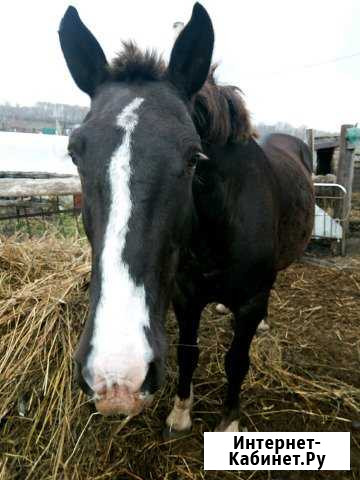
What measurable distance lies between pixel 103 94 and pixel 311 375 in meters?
2.81

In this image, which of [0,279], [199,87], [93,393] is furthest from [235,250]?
[0,279]

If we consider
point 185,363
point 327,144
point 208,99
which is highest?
point 208,99

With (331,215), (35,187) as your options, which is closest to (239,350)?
(35,187)

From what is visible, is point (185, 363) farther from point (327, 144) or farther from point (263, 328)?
point (327, 144)

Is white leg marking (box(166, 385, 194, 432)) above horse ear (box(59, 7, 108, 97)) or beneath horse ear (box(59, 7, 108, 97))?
beneath

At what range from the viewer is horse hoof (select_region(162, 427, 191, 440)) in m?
A: 2.43

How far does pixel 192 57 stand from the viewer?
1.74 metres

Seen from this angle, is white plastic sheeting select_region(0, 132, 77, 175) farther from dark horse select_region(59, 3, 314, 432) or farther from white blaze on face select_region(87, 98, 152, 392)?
white blaze on face select_region(87, 98, 152, 392)

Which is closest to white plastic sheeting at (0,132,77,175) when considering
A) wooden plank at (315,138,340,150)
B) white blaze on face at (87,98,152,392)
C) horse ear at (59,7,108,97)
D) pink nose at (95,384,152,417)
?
wooden plank at (315,138,340,150)

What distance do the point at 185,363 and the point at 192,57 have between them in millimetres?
2046

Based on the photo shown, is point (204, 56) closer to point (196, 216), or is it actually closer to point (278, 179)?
point (196, 216)

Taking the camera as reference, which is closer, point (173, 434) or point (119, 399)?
point (119, 399)

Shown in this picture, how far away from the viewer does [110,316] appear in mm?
1137

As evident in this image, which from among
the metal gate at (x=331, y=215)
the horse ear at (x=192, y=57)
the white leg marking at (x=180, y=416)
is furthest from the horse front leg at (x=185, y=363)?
the metal gate at (x=331, y=215)
